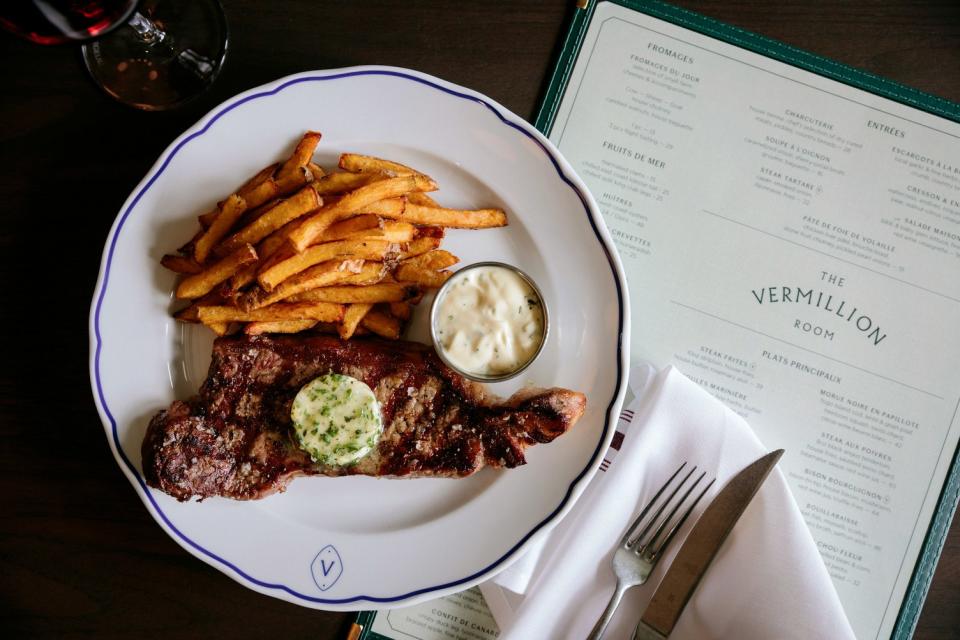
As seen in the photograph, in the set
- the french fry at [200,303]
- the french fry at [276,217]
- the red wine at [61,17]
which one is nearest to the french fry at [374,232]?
the french fry at [276,217]

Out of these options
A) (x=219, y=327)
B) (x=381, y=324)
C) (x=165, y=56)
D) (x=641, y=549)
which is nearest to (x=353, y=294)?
(x=381, y=324)

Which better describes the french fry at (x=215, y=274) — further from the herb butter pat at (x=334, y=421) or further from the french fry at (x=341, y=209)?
the herb butter pat at (x=334, y=421)

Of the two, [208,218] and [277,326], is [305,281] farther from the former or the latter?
[208,218]

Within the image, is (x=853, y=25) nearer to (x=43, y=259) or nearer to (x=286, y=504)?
(x=286, y=504)

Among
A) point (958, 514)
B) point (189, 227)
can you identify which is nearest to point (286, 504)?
point (189, 227)

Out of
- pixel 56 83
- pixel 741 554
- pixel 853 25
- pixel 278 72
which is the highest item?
pixel 853 25
